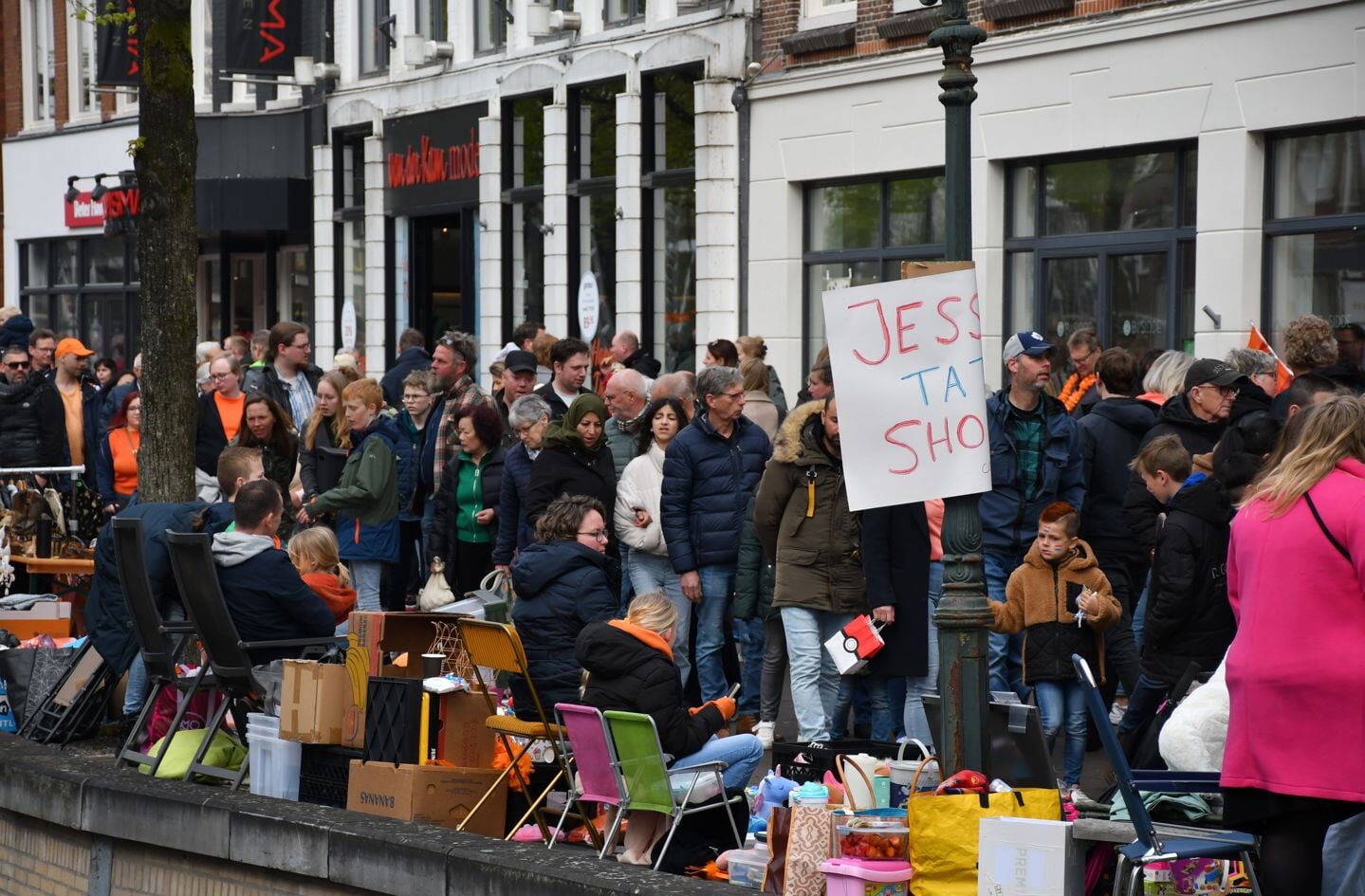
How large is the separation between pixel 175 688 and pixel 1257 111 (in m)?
9.05

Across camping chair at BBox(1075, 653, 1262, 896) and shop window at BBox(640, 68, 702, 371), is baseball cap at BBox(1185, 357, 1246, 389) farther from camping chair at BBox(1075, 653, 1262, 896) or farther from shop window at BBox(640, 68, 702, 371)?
Answer: shop window at BBox(640, 68, 702, 371)

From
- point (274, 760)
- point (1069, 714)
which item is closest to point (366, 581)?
point (274, 760)

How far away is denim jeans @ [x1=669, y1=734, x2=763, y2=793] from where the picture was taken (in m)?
7.92

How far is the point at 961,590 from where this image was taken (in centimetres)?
718

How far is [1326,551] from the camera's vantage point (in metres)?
5.72

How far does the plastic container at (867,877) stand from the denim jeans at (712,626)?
429 centimetres

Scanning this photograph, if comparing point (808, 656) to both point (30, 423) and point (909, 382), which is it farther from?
point (30, 423)

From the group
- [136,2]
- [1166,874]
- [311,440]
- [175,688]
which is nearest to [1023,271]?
[311,440]

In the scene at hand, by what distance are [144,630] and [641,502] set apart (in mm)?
2833

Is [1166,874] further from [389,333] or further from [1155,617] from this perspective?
[389,333]

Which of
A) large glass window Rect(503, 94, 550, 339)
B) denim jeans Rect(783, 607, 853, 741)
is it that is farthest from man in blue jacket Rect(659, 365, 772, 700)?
large glass window Rect(503, 94, 550, 339)

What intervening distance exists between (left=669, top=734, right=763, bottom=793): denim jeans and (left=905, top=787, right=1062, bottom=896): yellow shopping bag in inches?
57.5

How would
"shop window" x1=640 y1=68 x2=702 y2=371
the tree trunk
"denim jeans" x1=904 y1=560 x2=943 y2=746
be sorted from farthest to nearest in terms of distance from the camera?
"shop window" x1=640 y1=68 x2=702 y2=371
the tree trunk
"denim jeans" x1=904 y1=560 x2=943 y2=746

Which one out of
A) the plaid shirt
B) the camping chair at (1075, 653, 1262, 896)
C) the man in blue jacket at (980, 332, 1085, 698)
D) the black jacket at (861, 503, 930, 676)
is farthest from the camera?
the plaid shirt
